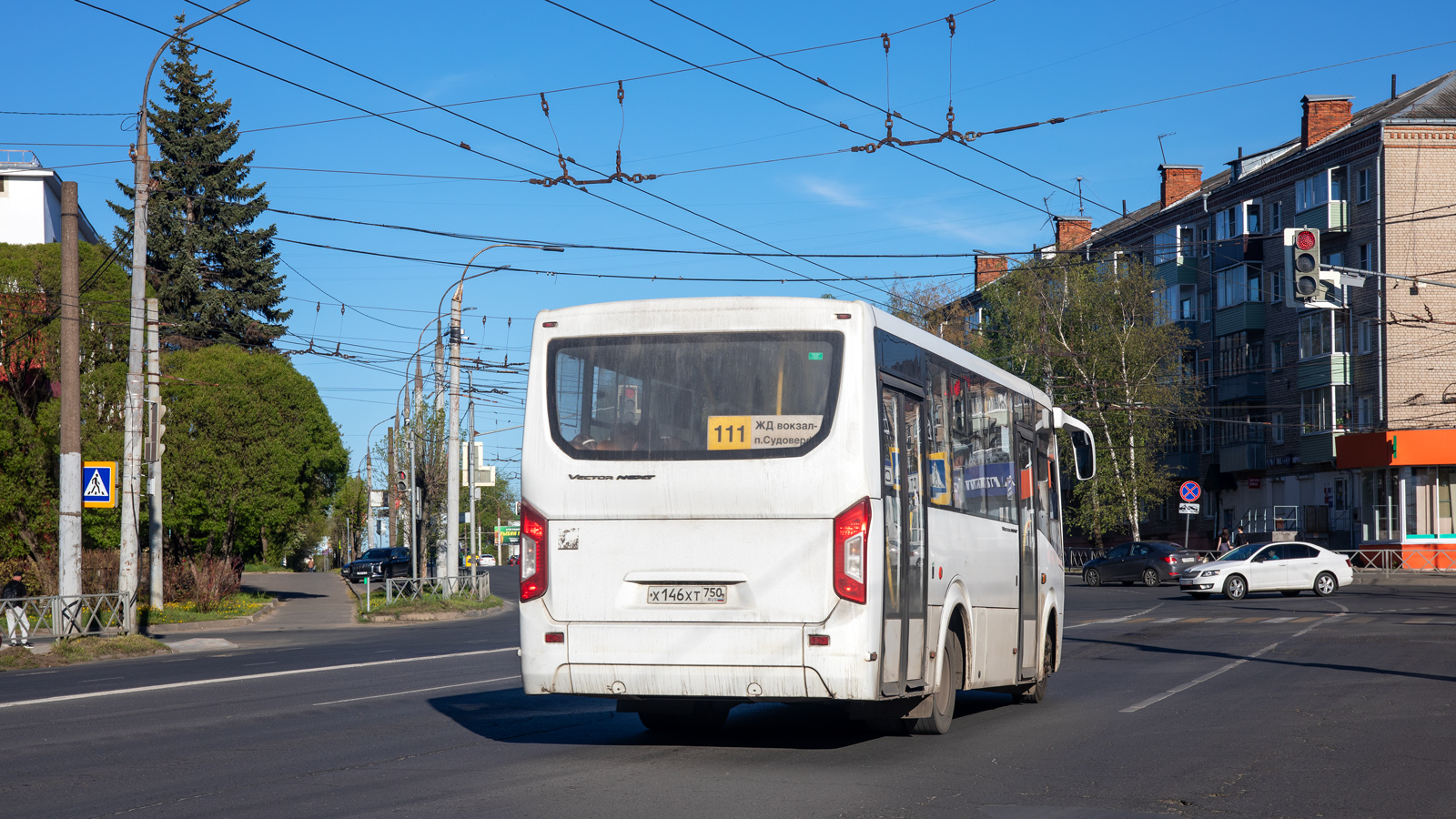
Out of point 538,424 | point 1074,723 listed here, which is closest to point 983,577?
point 1074,723

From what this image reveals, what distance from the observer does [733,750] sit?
991cm

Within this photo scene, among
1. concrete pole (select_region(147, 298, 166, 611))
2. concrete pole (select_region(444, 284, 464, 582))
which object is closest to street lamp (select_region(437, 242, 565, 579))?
concrete pole (select_region(444, 284, 464, 582))

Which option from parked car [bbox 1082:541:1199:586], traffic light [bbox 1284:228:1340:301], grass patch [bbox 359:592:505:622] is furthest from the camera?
parked car [bbox 1082:541:1199:586]

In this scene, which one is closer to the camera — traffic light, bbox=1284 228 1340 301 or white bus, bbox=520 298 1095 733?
white bus, bbox=520 298 1095 733

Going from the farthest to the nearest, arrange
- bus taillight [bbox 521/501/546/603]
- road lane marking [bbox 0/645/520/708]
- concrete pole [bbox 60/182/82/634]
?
concrete pole [bbox 60/182/82/634] → road lane marking [bbox 0/645/520/708] → bus taillight [bbox 521/501/546/603]

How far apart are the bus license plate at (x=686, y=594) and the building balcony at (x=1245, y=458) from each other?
53.6 meters

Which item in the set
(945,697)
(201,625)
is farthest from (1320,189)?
(945,697)

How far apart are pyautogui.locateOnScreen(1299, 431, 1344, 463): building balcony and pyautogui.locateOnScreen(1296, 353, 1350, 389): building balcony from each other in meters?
1.99

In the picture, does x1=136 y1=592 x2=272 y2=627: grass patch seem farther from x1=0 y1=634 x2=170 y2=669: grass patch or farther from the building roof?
the building roof

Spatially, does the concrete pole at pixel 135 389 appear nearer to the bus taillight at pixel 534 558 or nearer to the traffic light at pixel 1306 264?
the bus taillight at pixel 534 558

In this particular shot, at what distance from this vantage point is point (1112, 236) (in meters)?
70.3

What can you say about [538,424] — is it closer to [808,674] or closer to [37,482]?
[808,674]

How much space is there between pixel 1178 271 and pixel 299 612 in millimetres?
42851

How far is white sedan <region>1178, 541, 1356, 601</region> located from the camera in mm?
34719
